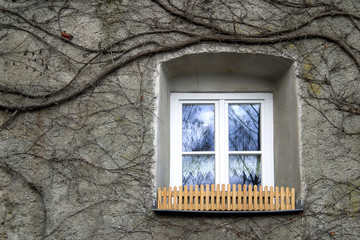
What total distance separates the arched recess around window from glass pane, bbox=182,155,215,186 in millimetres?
191

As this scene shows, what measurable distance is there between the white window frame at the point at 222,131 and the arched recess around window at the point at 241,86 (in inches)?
2.1

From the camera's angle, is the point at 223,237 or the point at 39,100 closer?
the point at 223,237

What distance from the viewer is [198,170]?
508 centimetres

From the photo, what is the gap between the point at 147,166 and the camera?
15.0 feet

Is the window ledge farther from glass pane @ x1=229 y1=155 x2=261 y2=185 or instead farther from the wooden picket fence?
glass pane @ x1=229 y1=155 x2=261 y2=185

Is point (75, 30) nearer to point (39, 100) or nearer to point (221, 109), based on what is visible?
point (39, 100)

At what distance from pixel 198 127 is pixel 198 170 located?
0.45m

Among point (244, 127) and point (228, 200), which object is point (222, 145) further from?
point (228, 200)

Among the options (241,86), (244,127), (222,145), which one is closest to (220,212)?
(222,145)

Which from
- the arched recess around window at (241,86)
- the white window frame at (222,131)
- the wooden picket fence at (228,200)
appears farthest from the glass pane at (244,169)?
the wooden picket fence at (228,200)

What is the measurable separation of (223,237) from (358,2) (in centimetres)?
258

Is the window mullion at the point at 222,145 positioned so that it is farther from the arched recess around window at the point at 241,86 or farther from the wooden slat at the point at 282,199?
the wooden slat at the point at 282,199

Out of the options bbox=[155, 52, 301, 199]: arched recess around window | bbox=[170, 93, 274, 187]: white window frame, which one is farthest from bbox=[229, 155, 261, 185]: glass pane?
bbox=[155, 52, 301, 199]: arched recess around window

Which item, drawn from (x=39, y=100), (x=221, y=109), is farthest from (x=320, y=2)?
(x=39, y=100)
